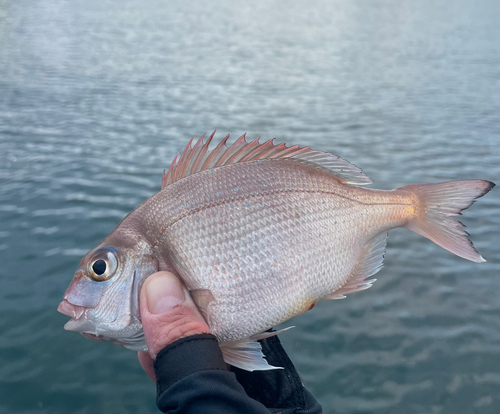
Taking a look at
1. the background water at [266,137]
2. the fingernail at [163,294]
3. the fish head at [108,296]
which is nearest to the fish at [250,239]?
the fish head at [108,296]

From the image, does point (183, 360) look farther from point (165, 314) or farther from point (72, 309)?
point (72, 309)

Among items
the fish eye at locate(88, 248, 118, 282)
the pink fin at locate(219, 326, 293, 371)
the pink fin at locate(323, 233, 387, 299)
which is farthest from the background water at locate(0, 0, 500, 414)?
the fish eye at locate(88, 248, 118, 282)

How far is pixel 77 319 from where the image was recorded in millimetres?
1900

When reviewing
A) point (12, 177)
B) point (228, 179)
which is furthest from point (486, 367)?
point (12, 177)

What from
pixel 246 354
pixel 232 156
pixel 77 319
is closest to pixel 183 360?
pixel 246 354

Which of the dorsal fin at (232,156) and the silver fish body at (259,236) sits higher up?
the dorsal fin at (232,156)

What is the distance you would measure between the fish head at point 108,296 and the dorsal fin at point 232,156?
0.50 m

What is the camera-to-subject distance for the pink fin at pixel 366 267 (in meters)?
2.37

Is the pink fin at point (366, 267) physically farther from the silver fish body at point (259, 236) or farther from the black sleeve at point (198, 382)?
the black sleeve at point (198, 382)

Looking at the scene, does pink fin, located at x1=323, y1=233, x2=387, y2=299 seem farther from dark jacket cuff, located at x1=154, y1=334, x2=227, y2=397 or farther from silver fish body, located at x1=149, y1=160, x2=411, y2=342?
dark jacket cuff, located at x1=154, y1=334, x2=227, y2=397

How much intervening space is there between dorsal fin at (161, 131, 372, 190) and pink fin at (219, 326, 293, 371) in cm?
91

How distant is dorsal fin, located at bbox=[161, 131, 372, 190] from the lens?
231 centimetres

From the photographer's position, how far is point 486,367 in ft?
13.8

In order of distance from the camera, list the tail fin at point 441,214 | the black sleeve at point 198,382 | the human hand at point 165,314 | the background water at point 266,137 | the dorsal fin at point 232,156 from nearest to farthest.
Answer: the black sleeve at point 198,382, the human hand at point 165,314, the dorsal fin at point 232,156, the tail fin at point 441,214, the background water at point 266,137
